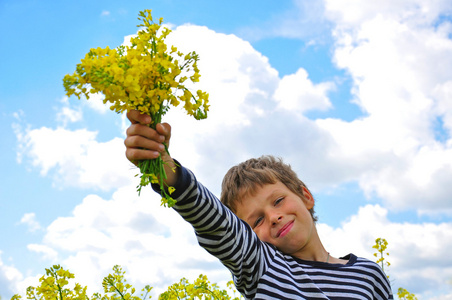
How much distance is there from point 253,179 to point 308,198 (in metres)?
0.63

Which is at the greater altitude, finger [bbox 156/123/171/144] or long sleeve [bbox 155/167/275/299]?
finger [bbox 156/123/171/144]

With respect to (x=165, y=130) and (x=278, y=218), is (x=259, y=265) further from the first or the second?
(x=165, y=130)

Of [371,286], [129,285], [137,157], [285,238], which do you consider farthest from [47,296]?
[371,286]

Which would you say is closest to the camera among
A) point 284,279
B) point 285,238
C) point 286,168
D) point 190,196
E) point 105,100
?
point 105,100

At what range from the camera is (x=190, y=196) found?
1.89 m

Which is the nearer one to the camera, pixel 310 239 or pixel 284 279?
pixel 284 279

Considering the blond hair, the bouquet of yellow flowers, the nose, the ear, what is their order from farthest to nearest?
the ear < the blond hair < the nose < the bouquet of yellow flowers

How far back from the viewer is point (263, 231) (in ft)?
8.11

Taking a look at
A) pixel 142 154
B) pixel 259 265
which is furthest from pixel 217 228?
pixel 142 154

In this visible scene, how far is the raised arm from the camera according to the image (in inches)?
63.2

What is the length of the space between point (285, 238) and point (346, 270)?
446mm

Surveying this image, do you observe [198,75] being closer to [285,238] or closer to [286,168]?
[285,238]

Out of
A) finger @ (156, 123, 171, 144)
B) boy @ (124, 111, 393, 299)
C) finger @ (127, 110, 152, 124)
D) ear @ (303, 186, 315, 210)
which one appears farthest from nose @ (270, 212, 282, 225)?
finger @ (127, 110, 152, 124)

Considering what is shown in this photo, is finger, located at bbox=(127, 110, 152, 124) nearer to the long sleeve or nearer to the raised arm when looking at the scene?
the raised arm
